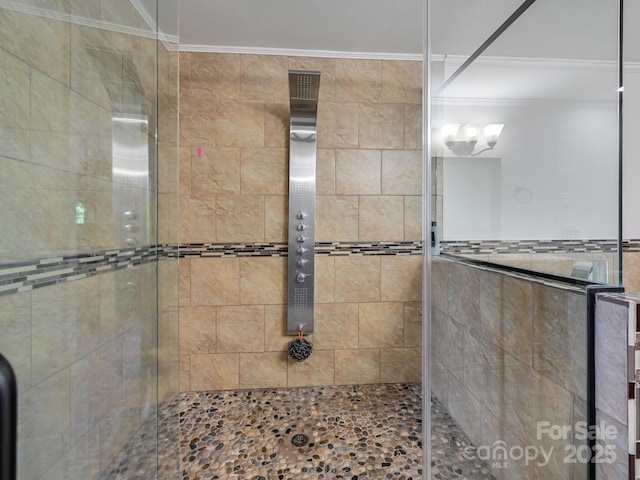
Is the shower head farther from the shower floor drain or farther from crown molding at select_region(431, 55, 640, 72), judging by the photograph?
the shower floor drain

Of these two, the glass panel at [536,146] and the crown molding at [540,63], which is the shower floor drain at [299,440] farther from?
the crown molding at [540,63]

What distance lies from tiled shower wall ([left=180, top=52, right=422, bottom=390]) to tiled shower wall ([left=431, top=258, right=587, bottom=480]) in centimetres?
73

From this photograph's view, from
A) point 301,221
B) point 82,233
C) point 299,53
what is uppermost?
point 299,53

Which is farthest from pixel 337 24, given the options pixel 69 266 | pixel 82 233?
pixel 69 266

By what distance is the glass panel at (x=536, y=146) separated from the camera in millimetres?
1050

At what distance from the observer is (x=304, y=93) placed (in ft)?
5.93

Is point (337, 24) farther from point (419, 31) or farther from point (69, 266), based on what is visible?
point (69, 266)

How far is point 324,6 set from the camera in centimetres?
163

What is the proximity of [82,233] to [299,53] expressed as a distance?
177 cm

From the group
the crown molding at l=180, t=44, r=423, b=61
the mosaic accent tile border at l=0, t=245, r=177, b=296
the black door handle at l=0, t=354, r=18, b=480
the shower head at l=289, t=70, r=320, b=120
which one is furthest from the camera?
the crown molding at l=180, t=44, r=423, b=61

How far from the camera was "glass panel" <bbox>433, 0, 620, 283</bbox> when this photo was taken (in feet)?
3.44

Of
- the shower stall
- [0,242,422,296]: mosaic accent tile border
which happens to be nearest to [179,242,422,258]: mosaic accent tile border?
the shower stall

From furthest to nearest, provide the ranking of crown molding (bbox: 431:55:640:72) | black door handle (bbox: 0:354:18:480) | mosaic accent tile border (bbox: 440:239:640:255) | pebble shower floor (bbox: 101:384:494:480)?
pebble shower floor (bbox: 101:384:494:480) → crown molding (bbox: 431:55:640:72) → mosaic accent tile border (bbox: 440:239:640:255) → black door handle (bbox: 0:354:18:480)

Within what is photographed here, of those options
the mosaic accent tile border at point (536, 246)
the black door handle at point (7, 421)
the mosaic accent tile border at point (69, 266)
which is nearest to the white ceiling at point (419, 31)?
the mosaic accent tile border at point (536, 246)
